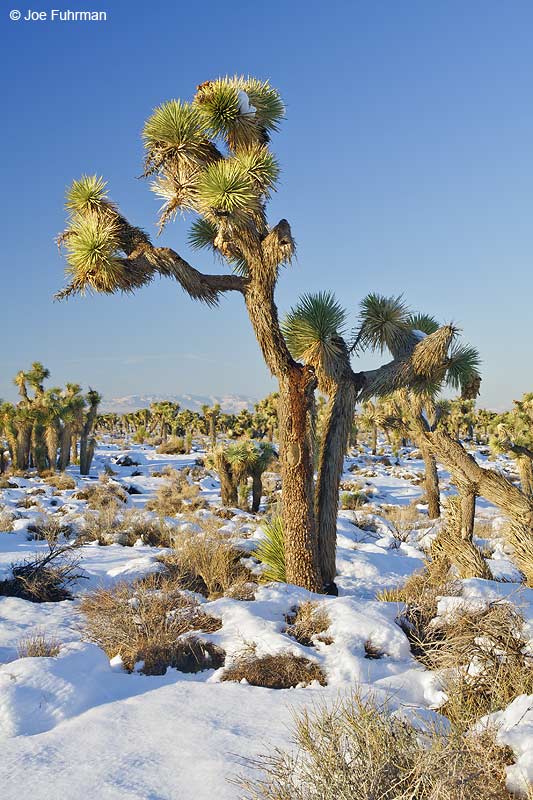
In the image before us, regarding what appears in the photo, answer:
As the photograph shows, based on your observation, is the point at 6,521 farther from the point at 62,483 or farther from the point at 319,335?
the point at 62,483

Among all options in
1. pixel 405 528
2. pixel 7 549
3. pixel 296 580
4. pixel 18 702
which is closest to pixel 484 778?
pixel 18 702

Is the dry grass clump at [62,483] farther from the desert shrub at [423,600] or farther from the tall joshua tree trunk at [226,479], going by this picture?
the desert shrub at [423,600]

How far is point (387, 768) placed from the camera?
280 cm

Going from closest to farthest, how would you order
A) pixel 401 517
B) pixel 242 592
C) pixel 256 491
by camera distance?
pixel 242 592 → pixel 401 517 → pixel 256 491

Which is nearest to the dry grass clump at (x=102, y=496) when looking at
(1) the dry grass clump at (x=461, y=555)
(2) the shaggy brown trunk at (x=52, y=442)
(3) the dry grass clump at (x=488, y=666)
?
(2) the shaggy brown trunk at (x=52, y=442)

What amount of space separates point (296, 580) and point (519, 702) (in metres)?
5.18

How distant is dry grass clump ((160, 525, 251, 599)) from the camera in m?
8.62

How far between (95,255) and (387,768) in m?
7.20

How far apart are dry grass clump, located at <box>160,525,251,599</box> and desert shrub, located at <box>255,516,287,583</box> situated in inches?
14.1

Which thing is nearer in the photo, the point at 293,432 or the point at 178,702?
the point at 178,702

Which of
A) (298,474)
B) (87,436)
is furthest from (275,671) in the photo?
(87,436)

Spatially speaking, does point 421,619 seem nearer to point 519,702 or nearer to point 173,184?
point 519,702

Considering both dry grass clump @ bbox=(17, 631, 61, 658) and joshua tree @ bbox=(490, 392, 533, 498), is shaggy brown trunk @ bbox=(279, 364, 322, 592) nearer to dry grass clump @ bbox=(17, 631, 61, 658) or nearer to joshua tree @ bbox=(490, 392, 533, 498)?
dry grass clump @ bbox=(17, 631, 61, 658)

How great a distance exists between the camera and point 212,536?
11.3 meters
